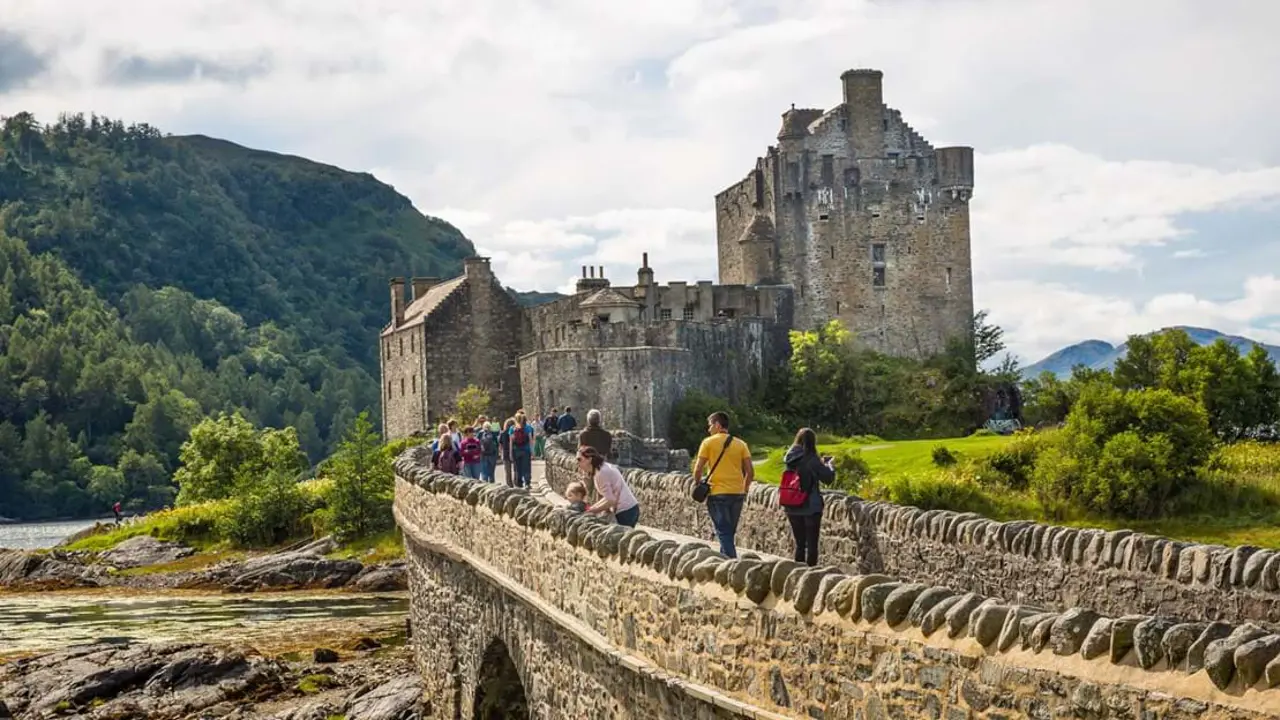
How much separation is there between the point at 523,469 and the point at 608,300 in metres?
34.4

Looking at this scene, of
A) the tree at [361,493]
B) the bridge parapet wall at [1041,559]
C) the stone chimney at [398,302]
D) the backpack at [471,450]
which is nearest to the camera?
the bridge parapet wall at [1041,559]

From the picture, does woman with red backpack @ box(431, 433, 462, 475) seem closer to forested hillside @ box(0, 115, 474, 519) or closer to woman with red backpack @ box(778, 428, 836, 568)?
woman with red backpack @ box(778, 428, 836, 568)

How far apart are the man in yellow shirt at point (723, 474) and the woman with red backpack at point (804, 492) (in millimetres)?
820

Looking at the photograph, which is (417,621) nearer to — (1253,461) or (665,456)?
(665,456)

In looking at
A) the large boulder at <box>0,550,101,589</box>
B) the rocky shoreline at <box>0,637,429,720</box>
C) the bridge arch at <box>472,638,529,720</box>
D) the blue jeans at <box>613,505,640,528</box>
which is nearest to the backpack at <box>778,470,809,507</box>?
the blue jeans at <box>613,505,640,528</box>

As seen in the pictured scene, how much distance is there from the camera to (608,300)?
67.9 m

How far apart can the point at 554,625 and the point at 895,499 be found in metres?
24.6

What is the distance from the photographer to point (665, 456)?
4112cm

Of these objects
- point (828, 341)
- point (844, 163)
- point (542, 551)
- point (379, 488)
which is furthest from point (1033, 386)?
point (542, 551)

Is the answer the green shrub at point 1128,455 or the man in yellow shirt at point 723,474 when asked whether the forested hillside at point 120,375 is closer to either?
the green shrub at point 1128,455

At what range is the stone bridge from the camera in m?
8.80

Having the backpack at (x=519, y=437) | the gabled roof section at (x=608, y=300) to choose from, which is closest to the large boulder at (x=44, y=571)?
the gabled roof section at (x=608, y=300)

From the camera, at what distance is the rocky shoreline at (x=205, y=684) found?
2817 centimetres

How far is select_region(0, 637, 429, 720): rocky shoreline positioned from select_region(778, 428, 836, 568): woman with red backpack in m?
9.72
